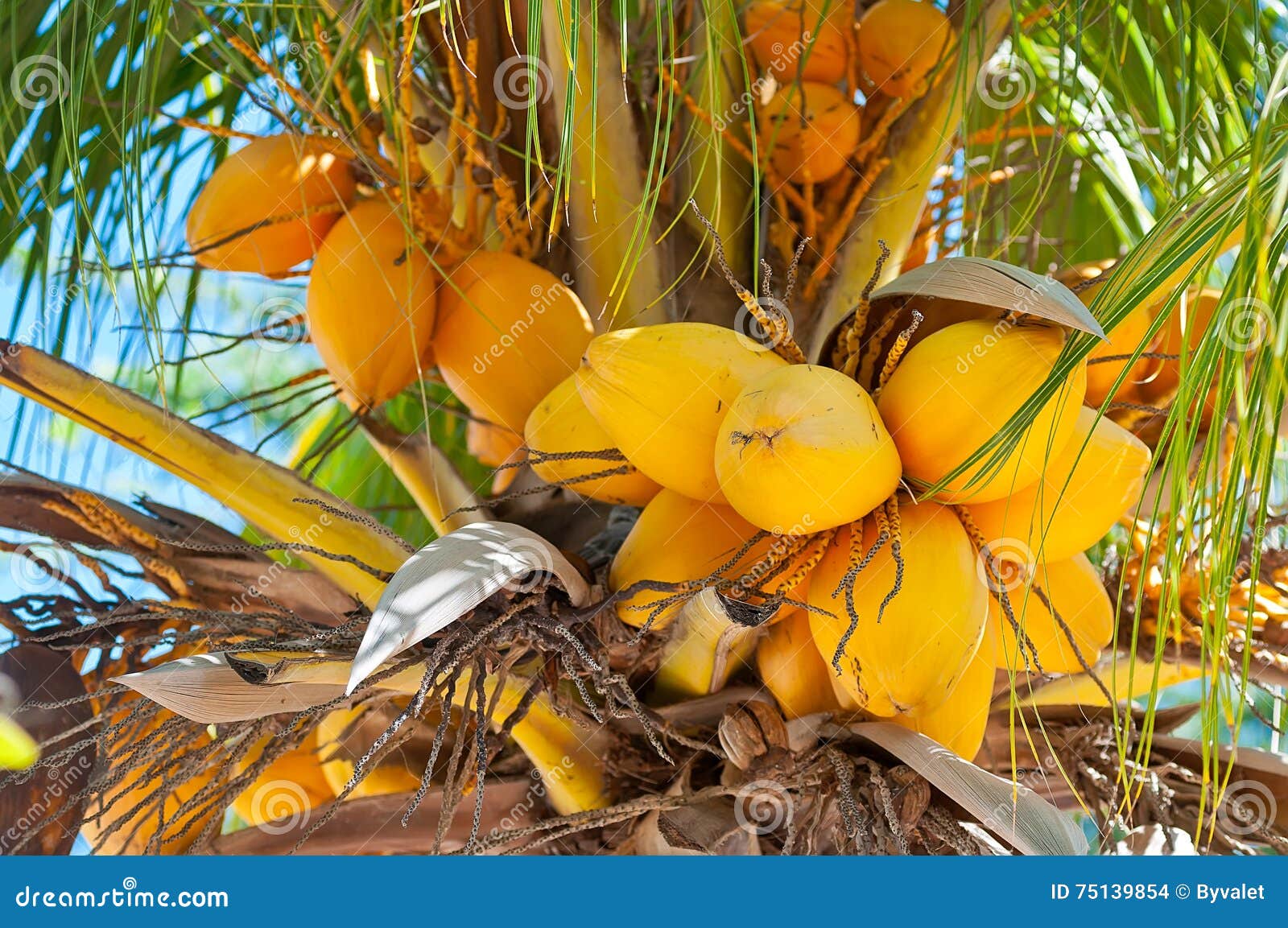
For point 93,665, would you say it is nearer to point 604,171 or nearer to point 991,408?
point 604,171

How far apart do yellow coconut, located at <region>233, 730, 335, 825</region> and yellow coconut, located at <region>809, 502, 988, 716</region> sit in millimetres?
624

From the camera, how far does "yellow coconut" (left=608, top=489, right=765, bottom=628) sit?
79cm

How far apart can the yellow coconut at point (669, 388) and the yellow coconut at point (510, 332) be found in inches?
9.7

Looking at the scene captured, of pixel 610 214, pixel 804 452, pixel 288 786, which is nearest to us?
pixel 804 452

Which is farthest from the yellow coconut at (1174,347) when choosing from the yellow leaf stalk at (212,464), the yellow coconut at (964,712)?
the yellow leaf stalk at (212,464)

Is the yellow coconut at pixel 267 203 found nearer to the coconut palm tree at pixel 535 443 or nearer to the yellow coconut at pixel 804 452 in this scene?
the coconut palm tree at pixel 535 443

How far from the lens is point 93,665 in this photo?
1.11 m

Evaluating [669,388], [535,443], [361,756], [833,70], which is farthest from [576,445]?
[833,70]

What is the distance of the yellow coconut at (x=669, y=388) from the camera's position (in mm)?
723

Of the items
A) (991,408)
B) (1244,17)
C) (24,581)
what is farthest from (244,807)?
(1244,17)

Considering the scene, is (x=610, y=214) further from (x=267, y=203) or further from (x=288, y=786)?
(x=288, y=786)

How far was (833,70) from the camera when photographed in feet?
3.83

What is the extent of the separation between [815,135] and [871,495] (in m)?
0.50

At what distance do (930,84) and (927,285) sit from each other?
0.41 metres
